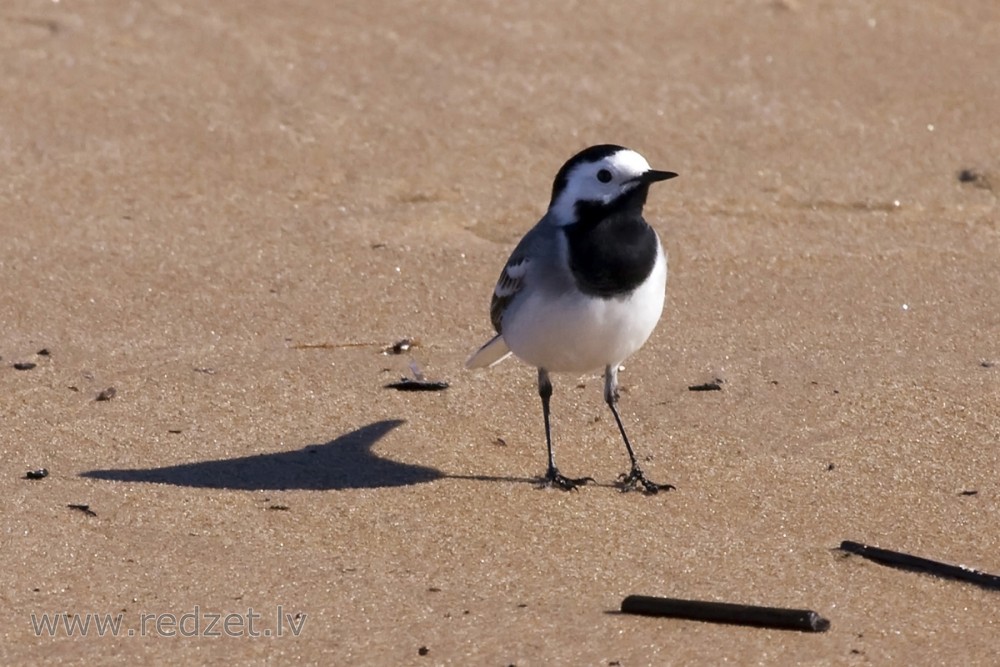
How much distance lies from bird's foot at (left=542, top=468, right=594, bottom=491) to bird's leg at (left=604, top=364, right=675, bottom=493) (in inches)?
6.7

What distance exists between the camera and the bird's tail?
24.0 feet

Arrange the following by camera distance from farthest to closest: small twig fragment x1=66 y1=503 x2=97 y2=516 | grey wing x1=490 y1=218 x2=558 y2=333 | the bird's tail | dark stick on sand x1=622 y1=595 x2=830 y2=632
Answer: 1. the bird's tail
2. grey wing x1=490 y1=218 x2=558 y2=333
3. small twig fragment x1=66 y1=503 x2=97 y2=516
4. dark stick on sand x1=622 y1=595 x2=830 y2=632

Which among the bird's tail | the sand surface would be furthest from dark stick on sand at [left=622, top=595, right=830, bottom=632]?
the bird's tail

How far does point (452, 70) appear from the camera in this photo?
11.4 meters

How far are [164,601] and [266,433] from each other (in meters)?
1.63

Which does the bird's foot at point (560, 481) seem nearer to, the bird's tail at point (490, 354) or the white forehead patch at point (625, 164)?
the bird's tail at point (490, 354)

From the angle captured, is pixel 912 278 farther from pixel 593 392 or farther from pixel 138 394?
pixel 138 394

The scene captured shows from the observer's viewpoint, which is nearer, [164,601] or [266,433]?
[164,601]

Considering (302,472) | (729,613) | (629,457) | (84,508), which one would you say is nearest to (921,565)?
(729,613)

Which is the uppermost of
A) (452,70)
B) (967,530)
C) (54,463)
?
(452,70)

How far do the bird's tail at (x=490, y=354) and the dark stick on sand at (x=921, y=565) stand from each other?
190 cm

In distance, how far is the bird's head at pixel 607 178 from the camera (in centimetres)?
664

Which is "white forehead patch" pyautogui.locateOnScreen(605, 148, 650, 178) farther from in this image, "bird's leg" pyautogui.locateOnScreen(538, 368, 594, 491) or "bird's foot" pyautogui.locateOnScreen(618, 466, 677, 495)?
"bird's foot" pyautogui.locateOnScreen(618, 466, 677, 495)

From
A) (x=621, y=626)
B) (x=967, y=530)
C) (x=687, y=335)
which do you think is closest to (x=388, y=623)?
(x=621, y=626)
